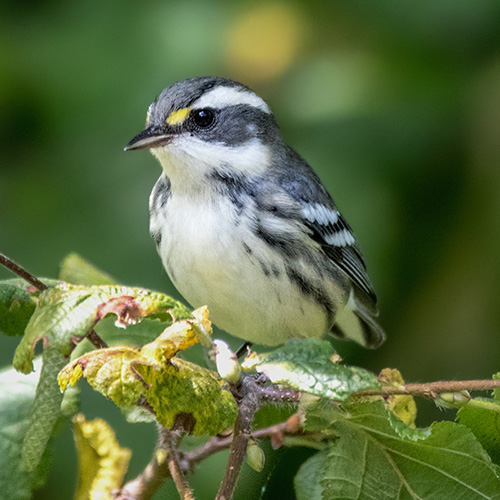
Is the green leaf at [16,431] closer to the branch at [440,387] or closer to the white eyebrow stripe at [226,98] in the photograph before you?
the branch at [440,387]

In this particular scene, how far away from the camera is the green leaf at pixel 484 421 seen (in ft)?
4.42

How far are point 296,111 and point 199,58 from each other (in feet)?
1.57

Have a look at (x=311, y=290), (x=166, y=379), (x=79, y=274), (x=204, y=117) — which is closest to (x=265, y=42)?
(x=204, y=117)

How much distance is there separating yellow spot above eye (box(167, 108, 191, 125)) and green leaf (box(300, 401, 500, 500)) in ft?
4.27

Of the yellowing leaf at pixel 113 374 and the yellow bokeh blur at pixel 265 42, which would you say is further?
the yellow bokeh blur at pixel 265 42

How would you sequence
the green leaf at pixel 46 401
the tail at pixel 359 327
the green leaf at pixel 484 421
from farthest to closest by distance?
the tail at pixel 359 327
the green leaf at pixel 484 421
the green leaf at pixel 46 401

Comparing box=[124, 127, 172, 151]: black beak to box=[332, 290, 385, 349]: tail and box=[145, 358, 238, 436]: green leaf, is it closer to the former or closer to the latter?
box=[332, 290, 385, 349]: tail

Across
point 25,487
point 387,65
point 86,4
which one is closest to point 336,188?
point 387,65

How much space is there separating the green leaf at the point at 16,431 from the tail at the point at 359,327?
5.54 feet

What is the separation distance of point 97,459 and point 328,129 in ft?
6.57

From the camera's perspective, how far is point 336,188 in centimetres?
313

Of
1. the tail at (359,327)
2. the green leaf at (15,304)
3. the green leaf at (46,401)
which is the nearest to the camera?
the green leaf at (46,401)

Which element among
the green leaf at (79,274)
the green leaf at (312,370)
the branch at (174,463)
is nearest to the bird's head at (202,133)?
the green leaf at (79,274)

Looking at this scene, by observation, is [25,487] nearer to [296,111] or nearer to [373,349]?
[373,349]
